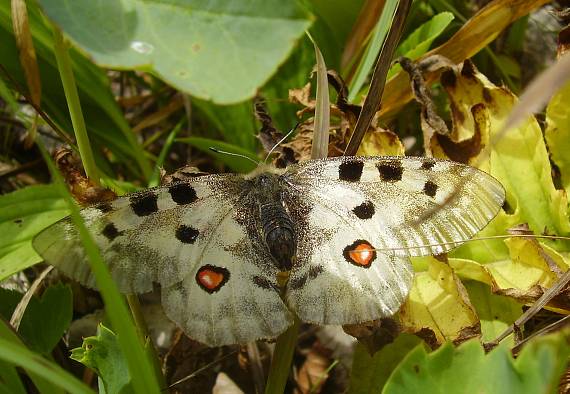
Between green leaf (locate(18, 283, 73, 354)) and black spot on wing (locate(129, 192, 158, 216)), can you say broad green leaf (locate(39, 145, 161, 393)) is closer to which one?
black spot on wing (locate(129, 192, 158, 216))

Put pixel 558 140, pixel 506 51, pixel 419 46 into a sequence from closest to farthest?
pixel 558 140, pixel 419 46, pixel 506 51

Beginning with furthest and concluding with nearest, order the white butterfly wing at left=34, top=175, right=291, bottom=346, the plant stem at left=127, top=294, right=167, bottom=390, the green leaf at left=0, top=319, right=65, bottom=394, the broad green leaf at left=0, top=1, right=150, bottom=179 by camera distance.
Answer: the broad green leaf at left=0, top=1, right=150, bottom=179 → the plant stem at left=127, top=294, right=167, bottom=390 → the white butterfly wing at left=34, top=175, right=291, bottom=346 → the green leaf at left=0, top=319, right=65, bottom=394

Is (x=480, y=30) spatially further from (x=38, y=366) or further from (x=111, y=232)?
(x=38, y=366)

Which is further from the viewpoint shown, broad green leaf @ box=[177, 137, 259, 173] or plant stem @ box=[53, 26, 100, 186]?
broad green leaf @ box=[177, 137, 259, 173]

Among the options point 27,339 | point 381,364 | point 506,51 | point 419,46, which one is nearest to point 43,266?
point 27,339

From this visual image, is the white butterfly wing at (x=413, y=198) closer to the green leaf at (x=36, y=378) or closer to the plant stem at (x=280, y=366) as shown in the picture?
the plant stem at (x=280, y=366)

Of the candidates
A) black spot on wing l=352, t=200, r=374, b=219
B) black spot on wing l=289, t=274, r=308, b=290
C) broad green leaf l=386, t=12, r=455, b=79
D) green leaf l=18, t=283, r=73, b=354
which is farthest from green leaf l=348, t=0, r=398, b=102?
green leaf l=18, t=283, r=73, b=354

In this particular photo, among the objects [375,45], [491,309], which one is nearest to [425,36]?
[375,45]

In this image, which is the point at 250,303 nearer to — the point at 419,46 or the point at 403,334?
the point at 403,334
